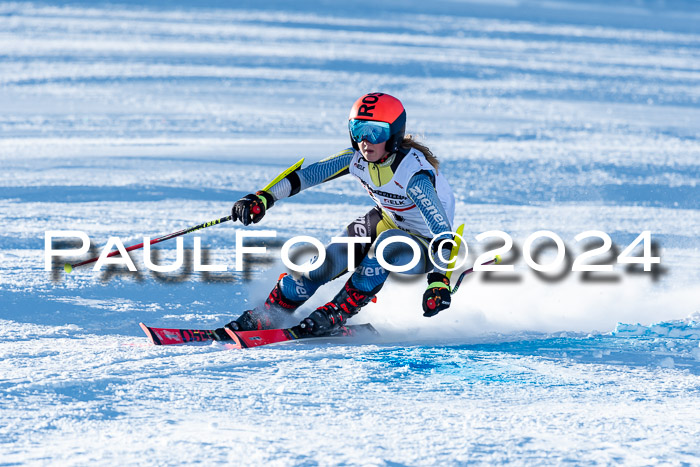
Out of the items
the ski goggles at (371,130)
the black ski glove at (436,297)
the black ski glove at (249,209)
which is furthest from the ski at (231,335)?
the ski goggles at (371,130)

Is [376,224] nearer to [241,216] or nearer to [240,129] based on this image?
[241,216]

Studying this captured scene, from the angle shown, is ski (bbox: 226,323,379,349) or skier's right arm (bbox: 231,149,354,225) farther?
skier's right arm (bbox: 231,149,354,225)

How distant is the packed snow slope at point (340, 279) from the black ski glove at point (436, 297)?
286 mm

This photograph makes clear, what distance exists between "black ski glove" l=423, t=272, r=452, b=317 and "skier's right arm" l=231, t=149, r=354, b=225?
959 mm

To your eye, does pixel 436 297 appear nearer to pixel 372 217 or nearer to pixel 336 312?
pixel 336 312

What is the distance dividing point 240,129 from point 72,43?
8930 millimetres

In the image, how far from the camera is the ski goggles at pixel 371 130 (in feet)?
16.7

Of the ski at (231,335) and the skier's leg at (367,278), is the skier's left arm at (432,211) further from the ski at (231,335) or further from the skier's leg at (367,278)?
the ski at (231,335)

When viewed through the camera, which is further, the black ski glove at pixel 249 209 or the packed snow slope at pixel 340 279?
the black ski glove at pixel 249 209

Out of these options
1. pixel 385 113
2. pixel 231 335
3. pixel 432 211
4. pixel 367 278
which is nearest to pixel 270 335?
pixel 231 335

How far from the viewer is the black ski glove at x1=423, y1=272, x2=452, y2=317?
15.7 ft

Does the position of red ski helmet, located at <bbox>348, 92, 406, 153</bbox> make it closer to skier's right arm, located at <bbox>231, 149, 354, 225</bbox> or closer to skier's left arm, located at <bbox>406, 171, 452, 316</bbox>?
skier's left arm, located at <bbox>406, 171, 452, 316</bbox>

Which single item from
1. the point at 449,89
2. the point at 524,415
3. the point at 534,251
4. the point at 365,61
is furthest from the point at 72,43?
the point at 524,415

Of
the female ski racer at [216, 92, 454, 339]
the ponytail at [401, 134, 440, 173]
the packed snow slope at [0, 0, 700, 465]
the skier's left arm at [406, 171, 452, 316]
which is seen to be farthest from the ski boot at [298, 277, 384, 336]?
the ponytail at [401, 134, 440, 173]
